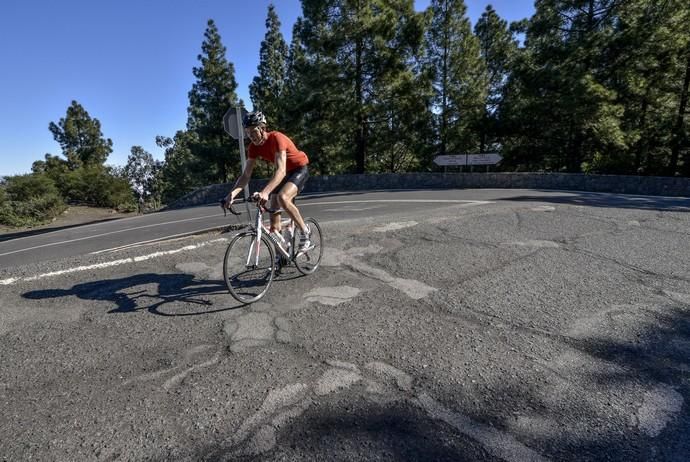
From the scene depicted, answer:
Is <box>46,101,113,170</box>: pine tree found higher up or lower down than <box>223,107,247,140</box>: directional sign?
higher up

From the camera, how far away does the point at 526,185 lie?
18047 millimetres

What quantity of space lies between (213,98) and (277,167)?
107ft

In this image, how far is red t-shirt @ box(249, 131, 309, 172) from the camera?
13.2 feet

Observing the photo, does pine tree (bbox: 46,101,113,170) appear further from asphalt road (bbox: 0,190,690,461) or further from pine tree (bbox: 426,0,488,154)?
asphalt road (bbox: 0,190,690,461)

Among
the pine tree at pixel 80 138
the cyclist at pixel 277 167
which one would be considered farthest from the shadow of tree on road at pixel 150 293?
the pine tree at pixel 80 138

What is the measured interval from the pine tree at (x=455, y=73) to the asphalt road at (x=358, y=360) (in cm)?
2435

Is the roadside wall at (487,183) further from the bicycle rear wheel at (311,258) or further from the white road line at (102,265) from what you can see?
the white road line at (102,265)

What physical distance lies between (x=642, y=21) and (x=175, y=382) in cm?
2932

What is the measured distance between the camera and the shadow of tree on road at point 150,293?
3672 millimetres

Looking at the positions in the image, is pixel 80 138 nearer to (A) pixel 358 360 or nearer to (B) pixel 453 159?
(B) pixel 453 159

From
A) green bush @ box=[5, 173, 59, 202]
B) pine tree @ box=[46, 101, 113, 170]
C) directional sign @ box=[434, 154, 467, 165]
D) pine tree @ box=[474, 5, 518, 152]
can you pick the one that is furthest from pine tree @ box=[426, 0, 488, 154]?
pine tree @ box=[46, 101, 113, 170]

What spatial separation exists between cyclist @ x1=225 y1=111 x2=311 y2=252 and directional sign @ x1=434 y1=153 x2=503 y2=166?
57.9 feet

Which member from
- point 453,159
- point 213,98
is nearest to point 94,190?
point 213,98

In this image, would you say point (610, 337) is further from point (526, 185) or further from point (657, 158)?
Answer: point (657, 158)
